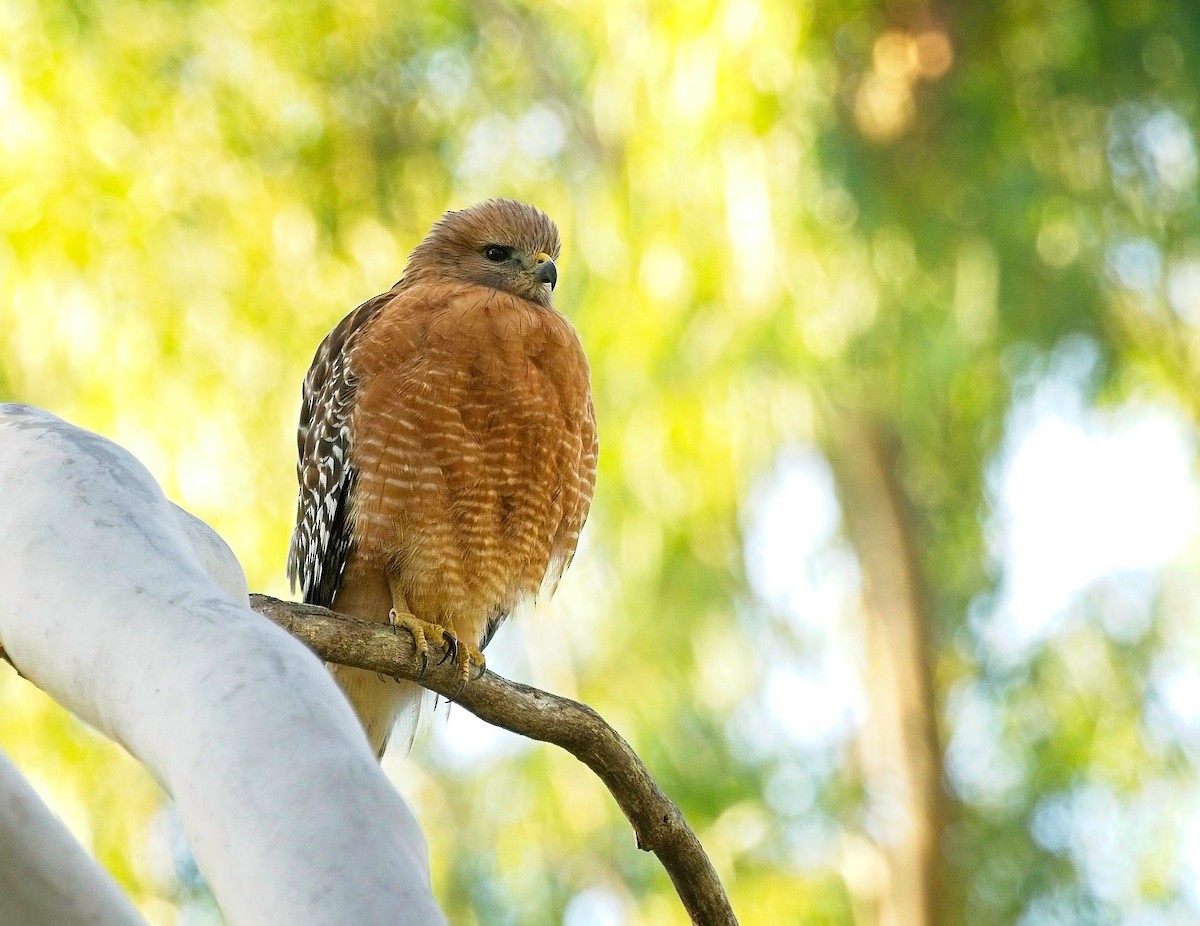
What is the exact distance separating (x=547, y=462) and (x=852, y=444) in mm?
4602

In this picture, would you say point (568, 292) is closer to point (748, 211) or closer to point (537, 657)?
point (748, 211)

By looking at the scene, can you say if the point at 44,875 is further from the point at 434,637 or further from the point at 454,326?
the point at 454,326

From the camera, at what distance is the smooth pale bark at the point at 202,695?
825mm

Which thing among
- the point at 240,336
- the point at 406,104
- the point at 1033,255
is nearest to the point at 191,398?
the point at 240,336

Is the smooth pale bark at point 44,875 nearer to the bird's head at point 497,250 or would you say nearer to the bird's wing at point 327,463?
the bird's wing at point 327,463

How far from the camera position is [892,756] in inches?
305

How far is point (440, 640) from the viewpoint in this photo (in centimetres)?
333

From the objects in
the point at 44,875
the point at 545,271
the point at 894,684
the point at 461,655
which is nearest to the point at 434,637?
the point at 461,655

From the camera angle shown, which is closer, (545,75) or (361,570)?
(361,570)

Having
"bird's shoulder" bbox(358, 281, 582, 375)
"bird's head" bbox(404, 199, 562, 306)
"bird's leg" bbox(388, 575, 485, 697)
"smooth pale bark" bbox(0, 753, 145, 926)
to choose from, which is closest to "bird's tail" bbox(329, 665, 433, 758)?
"bird's leg" bbox(388, 575, 485, 697)

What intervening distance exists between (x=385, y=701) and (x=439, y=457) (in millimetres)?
738

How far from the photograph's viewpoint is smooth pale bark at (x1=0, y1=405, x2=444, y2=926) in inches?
32.5

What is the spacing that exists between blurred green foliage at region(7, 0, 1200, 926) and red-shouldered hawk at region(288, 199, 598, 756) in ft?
8.70

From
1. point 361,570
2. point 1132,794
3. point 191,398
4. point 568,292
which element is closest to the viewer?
point 361,570
